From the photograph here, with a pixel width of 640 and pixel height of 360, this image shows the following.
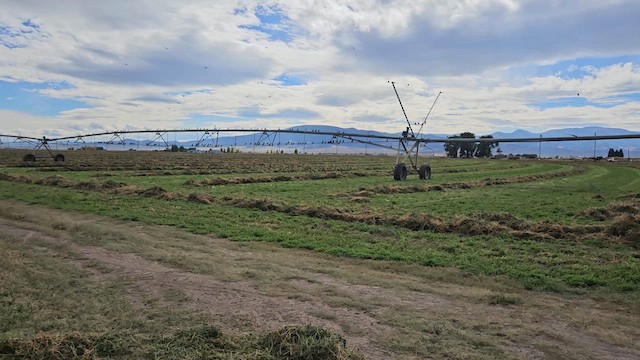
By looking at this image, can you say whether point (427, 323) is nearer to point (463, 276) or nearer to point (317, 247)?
point (463, 276)

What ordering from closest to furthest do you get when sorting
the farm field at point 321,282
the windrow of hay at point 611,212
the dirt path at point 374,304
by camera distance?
the farm field at point 321,282, the dirt path at point 374,304, the windrow of hay at point 611,212

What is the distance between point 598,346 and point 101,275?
25.4 ft

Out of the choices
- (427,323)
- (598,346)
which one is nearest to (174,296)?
(427,323)

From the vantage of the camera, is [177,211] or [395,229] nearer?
[395,229]

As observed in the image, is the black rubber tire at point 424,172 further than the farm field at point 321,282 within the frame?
Yes

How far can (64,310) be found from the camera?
6.34 metres

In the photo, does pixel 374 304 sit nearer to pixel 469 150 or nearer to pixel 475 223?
pixel 475 223

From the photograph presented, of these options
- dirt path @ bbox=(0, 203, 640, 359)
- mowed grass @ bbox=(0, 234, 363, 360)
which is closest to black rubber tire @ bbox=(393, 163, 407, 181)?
dirt path @ bbox=(0, 203, 640, 359)

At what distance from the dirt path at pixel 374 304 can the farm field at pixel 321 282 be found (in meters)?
0.03

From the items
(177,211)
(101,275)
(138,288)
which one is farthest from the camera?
(177,211)

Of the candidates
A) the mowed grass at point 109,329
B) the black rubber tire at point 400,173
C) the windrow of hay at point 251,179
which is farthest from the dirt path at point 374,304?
the black rubber tire at point 400,173

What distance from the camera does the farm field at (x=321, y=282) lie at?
564 cm

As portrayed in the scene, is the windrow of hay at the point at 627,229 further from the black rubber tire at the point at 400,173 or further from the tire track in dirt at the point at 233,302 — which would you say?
the black rubber tire at the point at 400,173

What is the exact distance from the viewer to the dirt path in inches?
228
